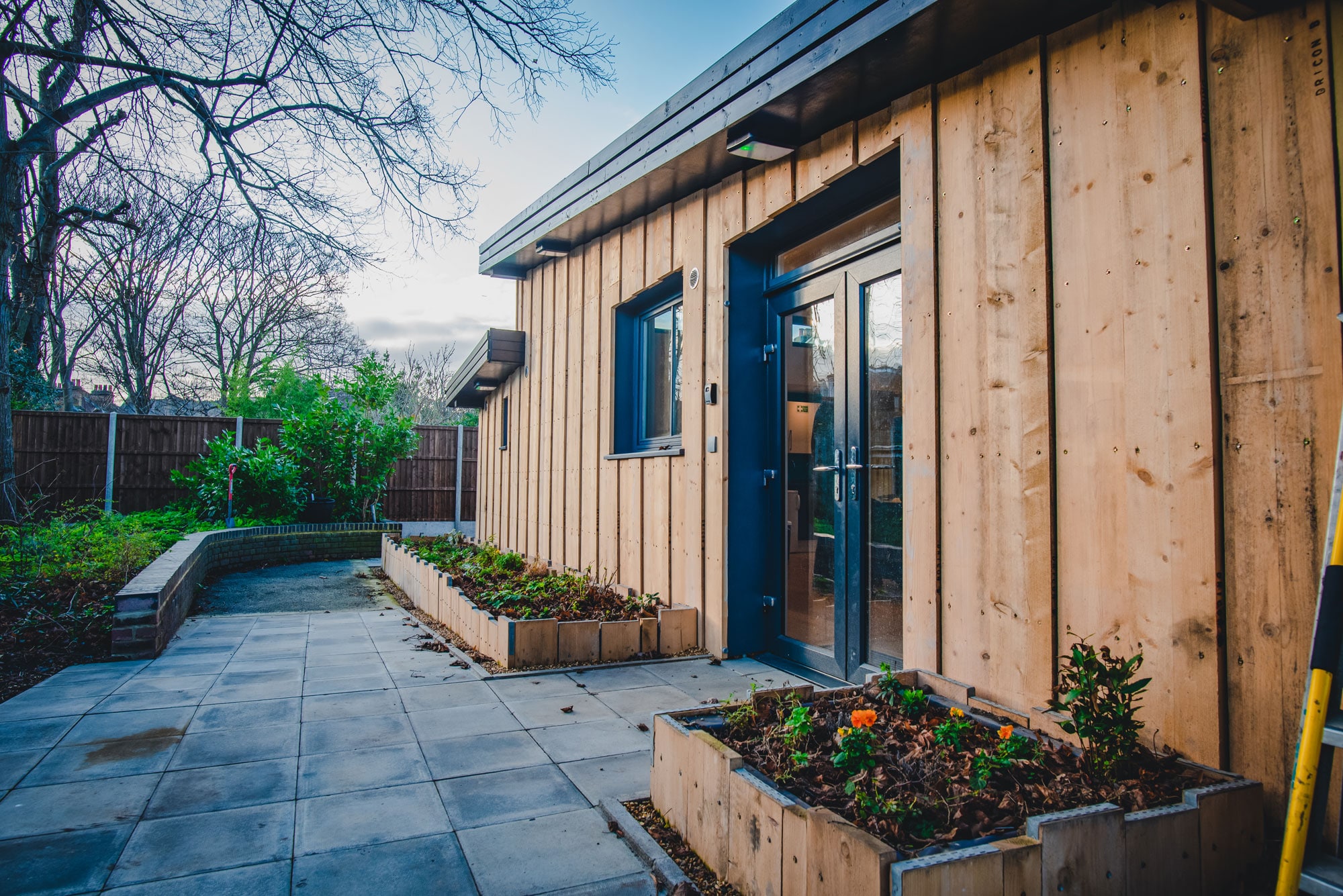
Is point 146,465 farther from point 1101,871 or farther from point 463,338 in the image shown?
point 1101,871

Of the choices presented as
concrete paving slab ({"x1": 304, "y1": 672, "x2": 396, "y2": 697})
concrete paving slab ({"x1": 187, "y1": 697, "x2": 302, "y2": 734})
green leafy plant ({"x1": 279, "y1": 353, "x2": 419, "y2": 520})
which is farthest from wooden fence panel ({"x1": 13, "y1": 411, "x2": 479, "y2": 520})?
concrete paving slab ({"x1": 187, "y1": 697, "x2": 302, "y2": 734})

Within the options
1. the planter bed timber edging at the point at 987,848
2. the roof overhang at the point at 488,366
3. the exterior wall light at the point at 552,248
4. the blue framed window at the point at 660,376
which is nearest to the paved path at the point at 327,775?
the planter bed timber edging at the point at 987,848

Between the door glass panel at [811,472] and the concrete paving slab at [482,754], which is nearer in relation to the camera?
the concrete paving slab at [482,754]

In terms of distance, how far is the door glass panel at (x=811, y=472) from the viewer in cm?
420

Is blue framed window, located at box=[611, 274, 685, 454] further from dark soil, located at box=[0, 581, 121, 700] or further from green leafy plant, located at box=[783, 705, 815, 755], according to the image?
dark soil, located at box=[0, 581, 121, 700]

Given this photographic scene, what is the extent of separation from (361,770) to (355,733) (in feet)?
1.67

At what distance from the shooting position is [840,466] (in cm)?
402

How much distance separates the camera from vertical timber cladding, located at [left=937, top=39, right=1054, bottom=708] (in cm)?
274

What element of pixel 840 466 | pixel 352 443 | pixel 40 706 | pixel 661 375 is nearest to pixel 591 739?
pixel 840 466

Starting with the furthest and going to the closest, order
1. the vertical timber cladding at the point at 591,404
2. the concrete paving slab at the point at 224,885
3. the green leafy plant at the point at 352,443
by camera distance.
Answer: the green leafy plant at the point at 352,443
the vertical timber cladding at the point at 591,404
the concrete paving slab at the point at 224,885

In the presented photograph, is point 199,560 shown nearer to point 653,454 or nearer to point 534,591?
point 534,591

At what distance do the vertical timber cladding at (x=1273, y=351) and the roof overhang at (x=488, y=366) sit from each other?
23.0 feet

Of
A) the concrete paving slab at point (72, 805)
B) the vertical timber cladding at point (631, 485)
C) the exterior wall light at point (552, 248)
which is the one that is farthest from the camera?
the exterior wall light at point (552, 248)

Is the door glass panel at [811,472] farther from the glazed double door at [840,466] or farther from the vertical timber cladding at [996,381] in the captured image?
the vertical timber cladding at [996,381]
